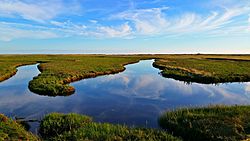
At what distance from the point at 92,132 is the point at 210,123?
5574 mm

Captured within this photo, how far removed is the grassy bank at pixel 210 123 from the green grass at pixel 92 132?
1292 mm

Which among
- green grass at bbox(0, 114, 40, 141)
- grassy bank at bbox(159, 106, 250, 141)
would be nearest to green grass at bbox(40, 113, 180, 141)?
green grass at bbox(0, 114, 40, 141)

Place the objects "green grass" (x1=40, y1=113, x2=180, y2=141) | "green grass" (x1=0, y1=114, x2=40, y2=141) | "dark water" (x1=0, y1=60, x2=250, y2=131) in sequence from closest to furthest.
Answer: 1. "green grass" (x1=0, y1=114, x2=40, y2=141)
2. "green grass" (x1=40, y1=113, x2=180, y2=141)
3. "dark water" (x1=0, y1=60, x2=250, y2=131)

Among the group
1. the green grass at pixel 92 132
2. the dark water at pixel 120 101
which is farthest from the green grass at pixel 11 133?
the dark water at pixel 120 101

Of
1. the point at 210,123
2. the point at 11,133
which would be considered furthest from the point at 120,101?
the point at 11,133

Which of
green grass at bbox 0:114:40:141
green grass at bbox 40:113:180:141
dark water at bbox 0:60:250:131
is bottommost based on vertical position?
dark water at bbox 0:60:250:131

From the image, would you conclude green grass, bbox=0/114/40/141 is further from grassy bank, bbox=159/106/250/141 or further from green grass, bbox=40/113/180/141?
grassy bank, bbox=159/106/250/141

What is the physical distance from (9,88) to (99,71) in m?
15.1

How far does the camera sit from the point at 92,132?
34.6 feet

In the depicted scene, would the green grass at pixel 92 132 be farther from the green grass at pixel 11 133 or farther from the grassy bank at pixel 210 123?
the grassy bank at pixel 210 123

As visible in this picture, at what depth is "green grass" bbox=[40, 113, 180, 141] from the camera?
10133 millimetres

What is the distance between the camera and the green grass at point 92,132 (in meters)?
10.1

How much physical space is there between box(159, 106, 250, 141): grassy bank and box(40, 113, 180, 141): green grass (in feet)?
4.24

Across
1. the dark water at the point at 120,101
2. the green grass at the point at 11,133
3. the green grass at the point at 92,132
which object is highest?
the green grass at the point at 11,133
